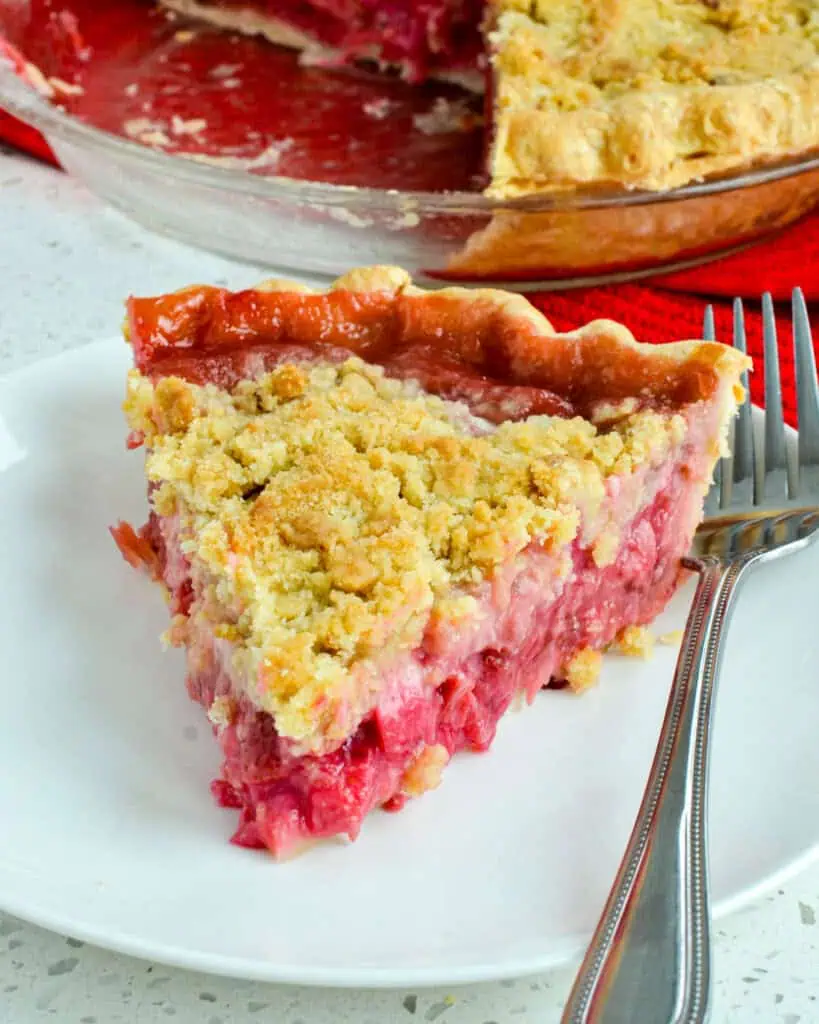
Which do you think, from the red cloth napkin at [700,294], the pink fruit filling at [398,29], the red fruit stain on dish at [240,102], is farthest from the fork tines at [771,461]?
the pink fruit filling at [398,29]

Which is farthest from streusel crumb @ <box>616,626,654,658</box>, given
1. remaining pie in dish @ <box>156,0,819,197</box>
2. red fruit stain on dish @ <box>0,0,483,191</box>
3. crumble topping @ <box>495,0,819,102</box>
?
red fruit stain on dish @ <box>0,0,483,191</box>

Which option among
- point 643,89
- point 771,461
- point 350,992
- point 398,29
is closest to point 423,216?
point 643,89

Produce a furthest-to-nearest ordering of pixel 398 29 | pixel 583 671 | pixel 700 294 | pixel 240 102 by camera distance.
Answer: pixel 398 29, pixel 240 102, pixel 700 294, pixel 583 671

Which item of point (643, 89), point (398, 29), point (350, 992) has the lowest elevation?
point (350, 992)

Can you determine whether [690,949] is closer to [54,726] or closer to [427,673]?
[427,673]

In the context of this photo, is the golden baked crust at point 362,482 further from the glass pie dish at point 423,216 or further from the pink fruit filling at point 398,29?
the pink fruit filling at point 398,29

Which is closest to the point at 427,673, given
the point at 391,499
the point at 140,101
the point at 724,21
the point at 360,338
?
the point at 391,499

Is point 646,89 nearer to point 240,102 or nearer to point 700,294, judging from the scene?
point 700,294
